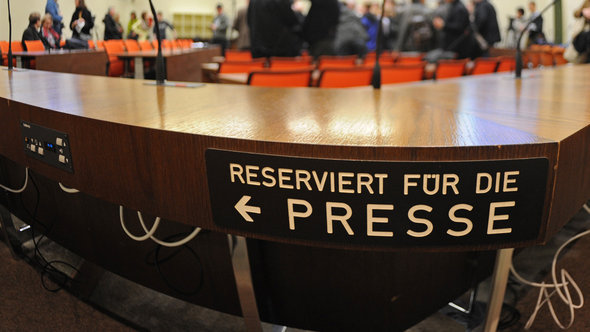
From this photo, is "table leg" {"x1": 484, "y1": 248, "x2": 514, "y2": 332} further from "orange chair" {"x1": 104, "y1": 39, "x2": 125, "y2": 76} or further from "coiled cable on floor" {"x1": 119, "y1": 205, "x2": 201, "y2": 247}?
"orange chair" {"x1": 104, "y1": 39, "x2": 125, "y2": 76}

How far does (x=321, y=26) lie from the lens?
509 centimetres

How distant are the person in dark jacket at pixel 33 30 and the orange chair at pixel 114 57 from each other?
9.7 inches

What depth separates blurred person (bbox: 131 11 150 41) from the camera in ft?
6.37

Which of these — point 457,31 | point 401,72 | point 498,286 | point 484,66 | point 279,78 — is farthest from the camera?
point 457,31

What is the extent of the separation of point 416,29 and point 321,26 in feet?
10.4

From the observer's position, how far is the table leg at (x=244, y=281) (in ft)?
3.03

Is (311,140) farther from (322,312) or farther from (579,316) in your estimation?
(579,316)

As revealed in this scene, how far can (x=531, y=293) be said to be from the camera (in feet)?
5.33

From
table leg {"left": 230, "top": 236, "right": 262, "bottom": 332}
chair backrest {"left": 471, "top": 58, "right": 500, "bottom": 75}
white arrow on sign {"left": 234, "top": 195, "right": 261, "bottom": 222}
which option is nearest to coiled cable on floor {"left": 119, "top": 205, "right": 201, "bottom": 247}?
table leg {"left": 230, "top": 236, "right": 262, "bottom": 332}

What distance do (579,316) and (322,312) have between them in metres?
0.88

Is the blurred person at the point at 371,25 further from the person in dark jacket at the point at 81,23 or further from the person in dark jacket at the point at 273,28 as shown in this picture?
the person in dark jacket at the point at 81,23

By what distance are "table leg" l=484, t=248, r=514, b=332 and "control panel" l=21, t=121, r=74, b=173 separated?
0.85 metres

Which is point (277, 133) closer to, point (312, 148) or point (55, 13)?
point (312, 148)

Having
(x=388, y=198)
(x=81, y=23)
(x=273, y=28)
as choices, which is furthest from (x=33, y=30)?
(x=273, y=28)
